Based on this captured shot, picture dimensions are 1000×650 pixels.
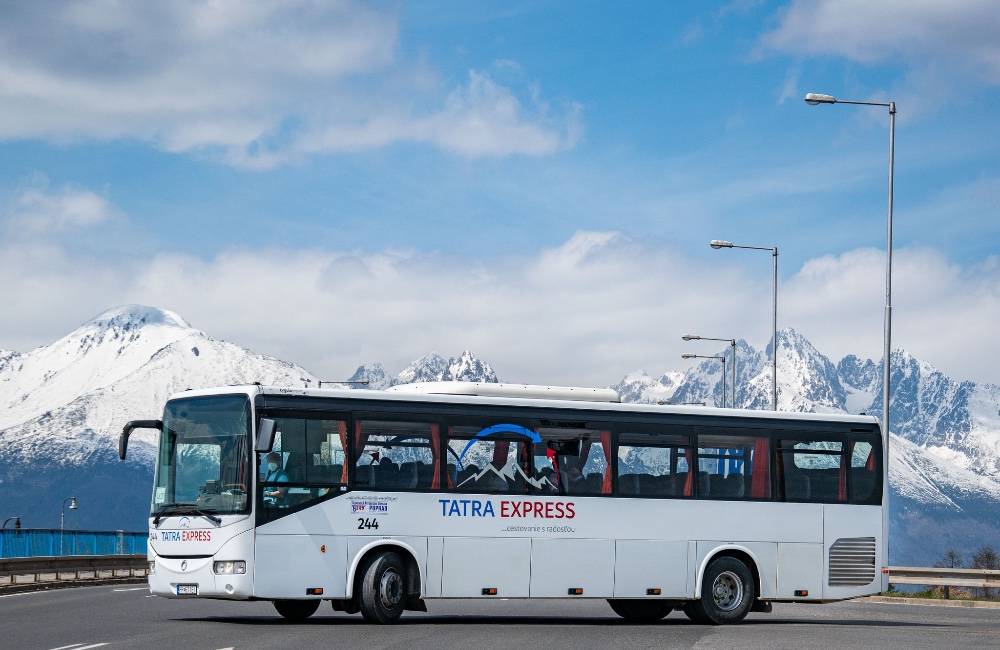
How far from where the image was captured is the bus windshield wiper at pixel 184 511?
22.6m

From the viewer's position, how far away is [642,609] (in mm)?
26375

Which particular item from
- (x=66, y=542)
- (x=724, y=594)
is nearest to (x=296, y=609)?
(x=724, y=594)

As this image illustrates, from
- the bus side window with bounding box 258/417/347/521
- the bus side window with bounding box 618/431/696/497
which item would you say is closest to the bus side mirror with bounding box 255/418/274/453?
the bus side window with bounding box 258/417/347/521

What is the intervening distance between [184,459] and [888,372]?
68.8 feet

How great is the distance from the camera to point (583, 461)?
2480cm

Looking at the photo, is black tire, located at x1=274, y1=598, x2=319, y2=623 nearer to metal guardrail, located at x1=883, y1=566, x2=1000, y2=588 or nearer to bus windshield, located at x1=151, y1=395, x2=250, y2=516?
bus windshield, located at x1=151, y1=395, x2=250, y2=516

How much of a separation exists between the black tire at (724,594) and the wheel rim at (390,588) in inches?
192

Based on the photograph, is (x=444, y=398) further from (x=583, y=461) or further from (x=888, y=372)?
(x=888, y=372)

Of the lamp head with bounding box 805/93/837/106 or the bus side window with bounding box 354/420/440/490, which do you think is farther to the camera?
the lamp head with bounding box 805/93/837/106

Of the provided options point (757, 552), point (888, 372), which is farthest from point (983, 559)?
point (757, 552)

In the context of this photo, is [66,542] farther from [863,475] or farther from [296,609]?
[863,475]

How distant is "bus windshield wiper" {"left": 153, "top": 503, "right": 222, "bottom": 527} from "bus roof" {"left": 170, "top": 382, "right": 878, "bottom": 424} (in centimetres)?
156

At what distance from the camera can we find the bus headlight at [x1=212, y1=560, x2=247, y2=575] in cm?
2244

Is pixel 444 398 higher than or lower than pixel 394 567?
higher
